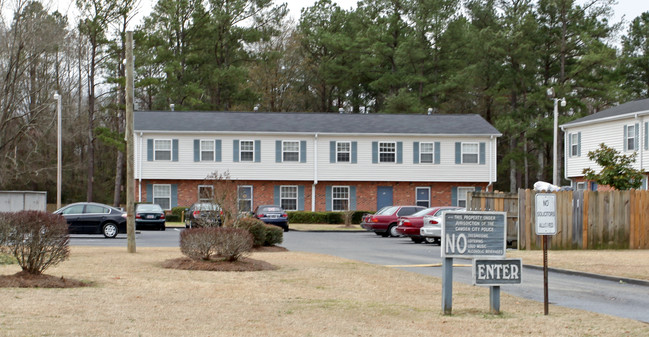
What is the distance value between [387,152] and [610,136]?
1297cm

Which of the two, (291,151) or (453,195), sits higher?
(291,151)

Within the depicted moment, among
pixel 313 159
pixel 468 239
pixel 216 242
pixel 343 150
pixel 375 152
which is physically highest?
pixel 343 150

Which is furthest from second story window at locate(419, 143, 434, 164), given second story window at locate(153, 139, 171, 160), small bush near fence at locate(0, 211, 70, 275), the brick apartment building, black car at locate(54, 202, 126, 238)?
small bush near fence at locate(0, 211, 70, 275)

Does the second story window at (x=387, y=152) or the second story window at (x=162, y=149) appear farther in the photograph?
the second story window at (x=387, y=152)

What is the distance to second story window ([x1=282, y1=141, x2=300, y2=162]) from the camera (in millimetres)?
49562

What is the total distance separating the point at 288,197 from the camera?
4994 centimetres

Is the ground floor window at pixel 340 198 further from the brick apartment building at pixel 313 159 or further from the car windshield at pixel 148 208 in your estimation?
the car windshield at pixel 148 208

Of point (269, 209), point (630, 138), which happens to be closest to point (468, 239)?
point (269, 209)

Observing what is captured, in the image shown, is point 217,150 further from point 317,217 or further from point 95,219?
point 95,219

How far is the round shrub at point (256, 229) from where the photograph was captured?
23.6 meters

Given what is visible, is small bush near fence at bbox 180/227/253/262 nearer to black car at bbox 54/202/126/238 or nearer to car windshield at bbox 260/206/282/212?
black car at bbox 54/202/126/238

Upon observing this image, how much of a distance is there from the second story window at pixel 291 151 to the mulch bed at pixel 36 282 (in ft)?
116

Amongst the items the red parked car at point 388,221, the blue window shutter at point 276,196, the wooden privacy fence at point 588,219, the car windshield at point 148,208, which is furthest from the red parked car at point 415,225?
the blue window shutter at point 276,196

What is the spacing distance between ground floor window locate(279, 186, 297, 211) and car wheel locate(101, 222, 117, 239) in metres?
18.4
